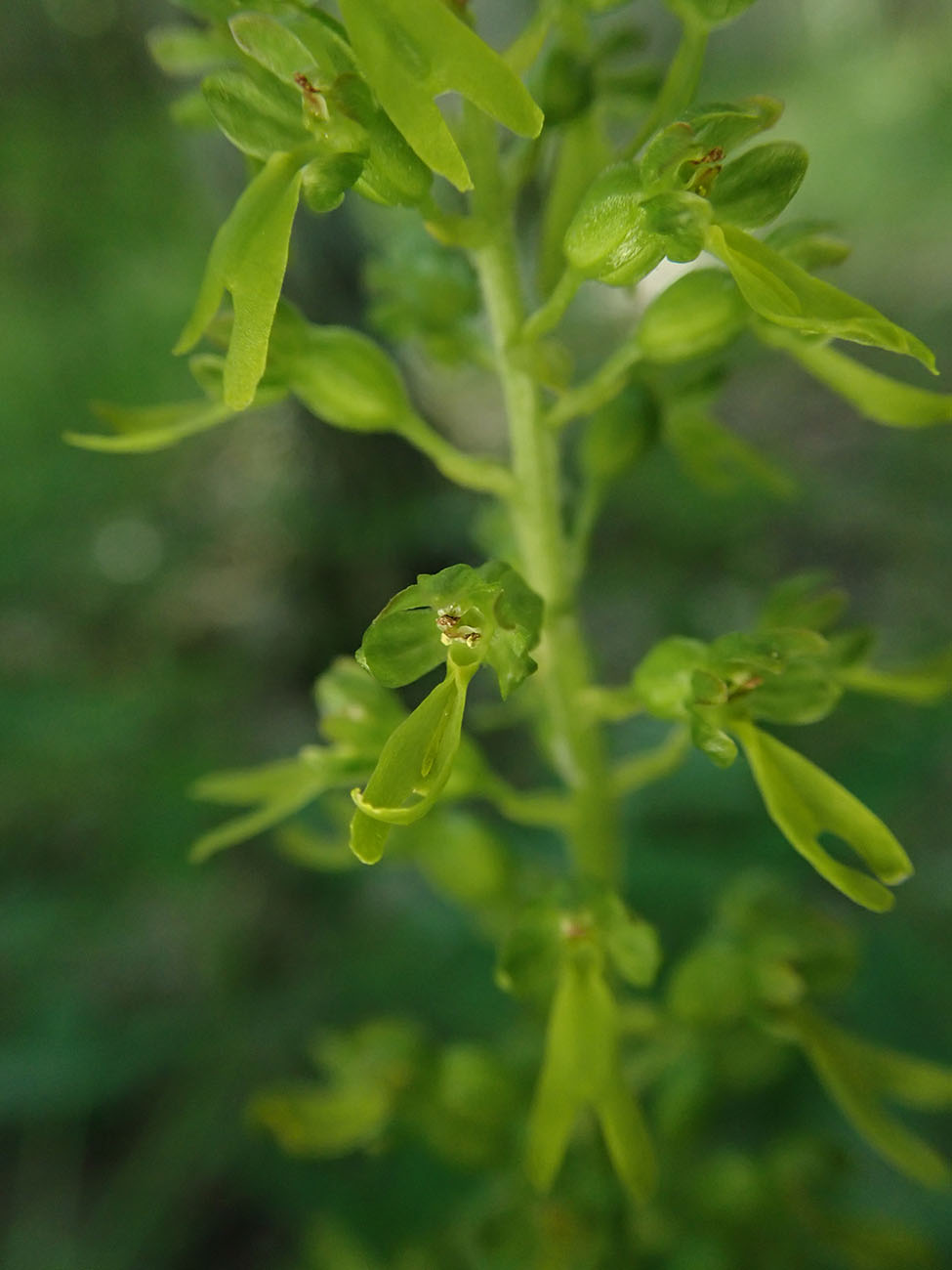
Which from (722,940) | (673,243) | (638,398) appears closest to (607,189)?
(673,243)

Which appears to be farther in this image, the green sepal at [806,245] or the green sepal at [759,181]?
the green sepal at [806,245]

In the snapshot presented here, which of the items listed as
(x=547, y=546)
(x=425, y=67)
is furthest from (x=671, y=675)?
(x=425, y=67)

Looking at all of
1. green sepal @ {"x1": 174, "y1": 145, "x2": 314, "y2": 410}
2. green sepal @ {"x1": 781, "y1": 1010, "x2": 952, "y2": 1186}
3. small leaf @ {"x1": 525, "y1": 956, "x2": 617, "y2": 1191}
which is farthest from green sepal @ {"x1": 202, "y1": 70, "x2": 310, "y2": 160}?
green sepal @ {"x1": 781, "y1": 1010, "x2": 952, "y2": 1186}

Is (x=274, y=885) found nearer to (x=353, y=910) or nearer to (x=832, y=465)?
(x=353, y=910)

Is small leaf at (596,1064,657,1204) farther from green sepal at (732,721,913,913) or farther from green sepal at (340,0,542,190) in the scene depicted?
green sepal at (340,0,542,190)

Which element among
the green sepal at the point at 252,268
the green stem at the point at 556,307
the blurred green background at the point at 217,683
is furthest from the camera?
the blurred green background at the point at 217,683

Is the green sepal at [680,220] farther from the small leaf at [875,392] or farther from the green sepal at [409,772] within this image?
the green sepal at [409,772]

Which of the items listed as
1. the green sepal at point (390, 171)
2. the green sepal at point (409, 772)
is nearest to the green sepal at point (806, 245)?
the green sepal at point (390, 171)
